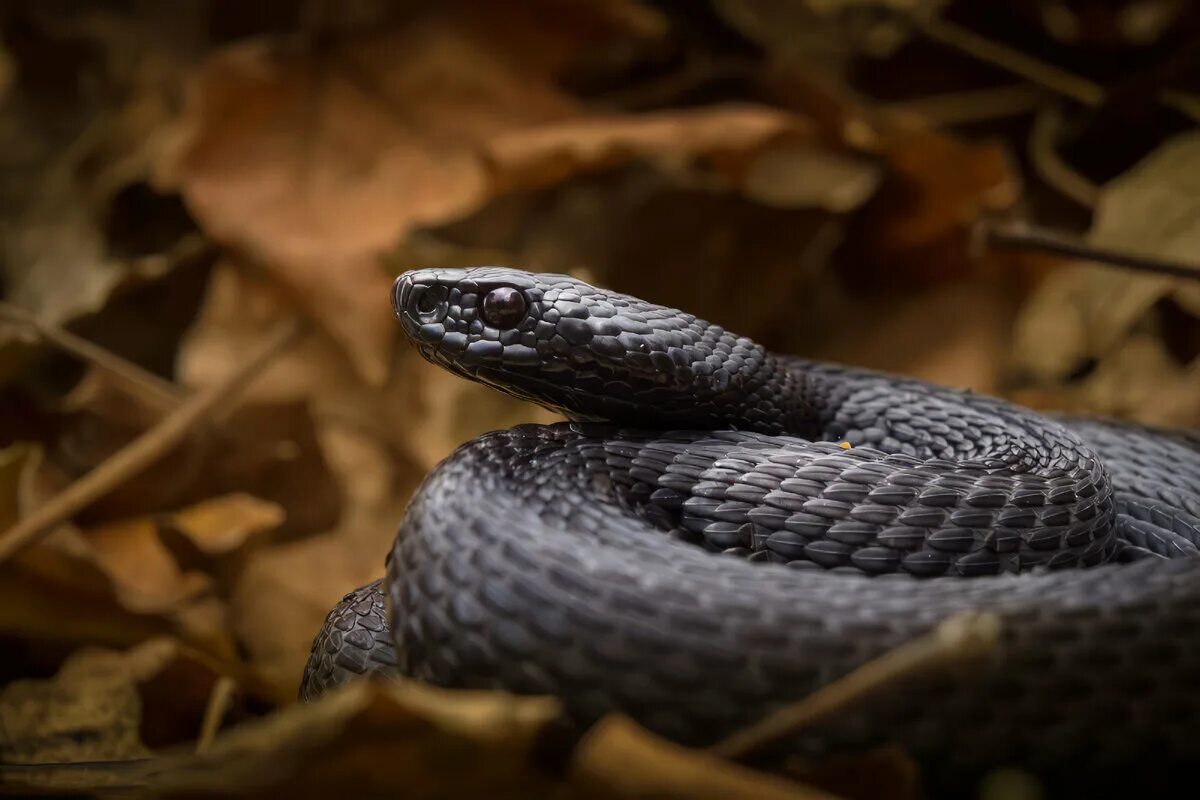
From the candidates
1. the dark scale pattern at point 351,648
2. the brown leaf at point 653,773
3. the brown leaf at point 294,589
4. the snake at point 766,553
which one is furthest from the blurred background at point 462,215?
the brown leaf at point 653,773

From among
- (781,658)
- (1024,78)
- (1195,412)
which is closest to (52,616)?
(781,658)

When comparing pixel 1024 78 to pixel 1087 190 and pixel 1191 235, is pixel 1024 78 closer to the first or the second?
pixel 1087 190

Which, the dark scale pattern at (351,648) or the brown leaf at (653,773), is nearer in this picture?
the brown leaf at (653,773)

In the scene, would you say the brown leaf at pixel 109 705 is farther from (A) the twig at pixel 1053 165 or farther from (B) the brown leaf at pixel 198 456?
(A) the twig at pixel 1053 165

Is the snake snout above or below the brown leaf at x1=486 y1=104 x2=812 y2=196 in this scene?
below

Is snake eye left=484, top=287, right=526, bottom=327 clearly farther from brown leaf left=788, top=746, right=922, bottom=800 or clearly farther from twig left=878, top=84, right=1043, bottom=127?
twig left=878, top=84, right=1043, bottom=127

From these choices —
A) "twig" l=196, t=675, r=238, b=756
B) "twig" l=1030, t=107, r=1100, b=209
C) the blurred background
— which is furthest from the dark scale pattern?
"twig" l=1030, t=107, r=1100, b=209

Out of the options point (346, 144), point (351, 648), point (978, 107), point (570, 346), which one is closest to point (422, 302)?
point (570, 346)
